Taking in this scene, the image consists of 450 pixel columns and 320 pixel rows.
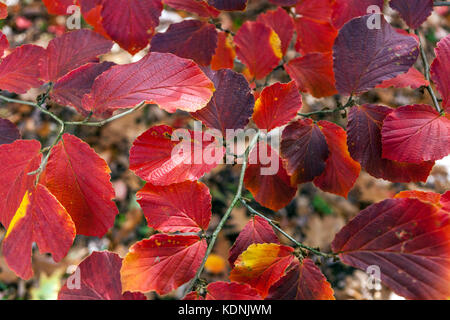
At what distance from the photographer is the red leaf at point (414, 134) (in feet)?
1.75

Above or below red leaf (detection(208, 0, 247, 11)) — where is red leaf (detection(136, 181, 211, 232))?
below

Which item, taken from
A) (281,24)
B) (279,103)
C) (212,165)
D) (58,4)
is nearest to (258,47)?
(281,24)

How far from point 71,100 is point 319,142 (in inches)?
18.3

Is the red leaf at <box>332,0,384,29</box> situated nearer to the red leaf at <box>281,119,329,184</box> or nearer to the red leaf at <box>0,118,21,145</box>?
the red leaf at <box>281,119,329,184</box>

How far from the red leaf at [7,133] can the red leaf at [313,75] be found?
57cm

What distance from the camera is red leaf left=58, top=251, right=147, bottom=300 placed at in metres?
0.51

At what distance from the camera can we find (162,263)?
0.51 metres

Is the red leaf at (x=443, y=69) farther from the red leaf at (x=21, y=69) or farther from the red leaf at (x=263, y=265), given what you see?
the red leaf at (x=21, y=69)

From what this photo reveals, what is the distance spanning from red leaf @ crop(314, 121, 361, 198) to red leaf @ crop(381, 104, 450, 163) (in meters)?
0.09

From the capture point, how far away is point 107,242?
142 centimetres

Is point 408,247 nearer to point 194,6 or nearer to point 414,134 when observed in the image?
point 414,134

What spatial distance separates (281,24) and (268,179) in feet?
1.22

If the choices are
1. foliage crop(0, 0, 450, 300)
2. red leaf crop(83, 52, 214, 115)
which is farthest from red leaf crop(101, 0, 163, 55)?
red leaf crop(83, 52, 214, 115)
